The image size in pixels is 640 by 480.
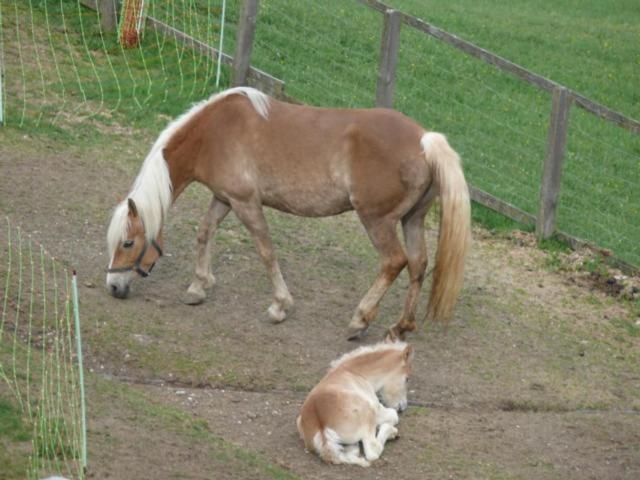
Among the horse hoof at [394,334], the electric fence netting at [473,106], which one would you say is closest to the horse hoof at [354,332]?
the horse hoof at [394,334]

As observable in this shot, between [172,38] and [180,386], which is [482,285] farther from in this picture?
[172,38]

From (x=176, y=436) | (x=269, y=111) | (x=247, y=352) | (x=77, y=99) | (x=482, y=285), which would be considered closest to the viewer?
(x=176, y=436)

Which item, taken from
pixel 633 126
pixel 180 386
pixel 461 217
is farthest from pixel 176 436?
pixel 633 126

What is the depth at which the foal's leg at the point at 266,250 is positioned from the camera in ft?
30.5

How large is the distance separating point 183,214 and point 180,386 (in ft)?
9.75

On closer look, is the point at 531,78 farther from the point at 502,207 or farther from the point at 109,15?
the point at 109,15

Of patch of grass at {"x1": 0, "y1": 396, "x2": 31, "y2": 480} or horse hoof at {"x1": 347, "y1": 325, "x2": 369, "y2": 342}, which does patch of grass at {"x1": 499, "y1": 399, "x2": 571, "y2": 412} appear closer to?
horse hoof at {"x1": 347, "y1": 325, "x2": 369, "y2": 342}

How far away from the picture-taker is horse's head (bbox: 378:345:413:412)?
26.1ft

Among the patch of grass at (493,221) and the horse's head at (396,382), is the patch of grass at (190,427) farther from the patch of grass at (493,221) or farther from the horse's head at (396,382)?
the patch of grass at (493,221)

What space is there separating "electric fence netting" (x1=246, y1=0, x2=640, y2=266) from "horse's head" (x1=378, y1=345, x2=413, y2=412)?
13.5 ft

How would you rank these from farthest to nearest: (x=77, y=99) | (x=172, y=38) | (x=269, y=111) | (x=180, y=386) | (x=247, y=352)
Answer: (x=172, y=38) → (x=77, y=99) → (x=269, y=111) → (x=247, y=352) → (x=180, y=386)

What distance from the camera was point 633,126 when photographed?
1098 centimetres

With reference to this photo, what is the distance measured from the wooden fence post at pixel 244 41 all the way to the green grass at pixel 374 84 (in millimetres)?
385

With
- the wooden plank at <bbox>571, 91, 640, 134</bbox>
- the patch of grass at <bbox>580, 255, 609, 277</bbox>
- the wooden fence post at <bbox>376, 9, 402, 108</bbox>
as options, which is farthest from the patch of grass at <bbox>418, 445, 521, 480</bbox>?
the wooden fence post at <bbox>376, 9, 402, 108</bbox>
